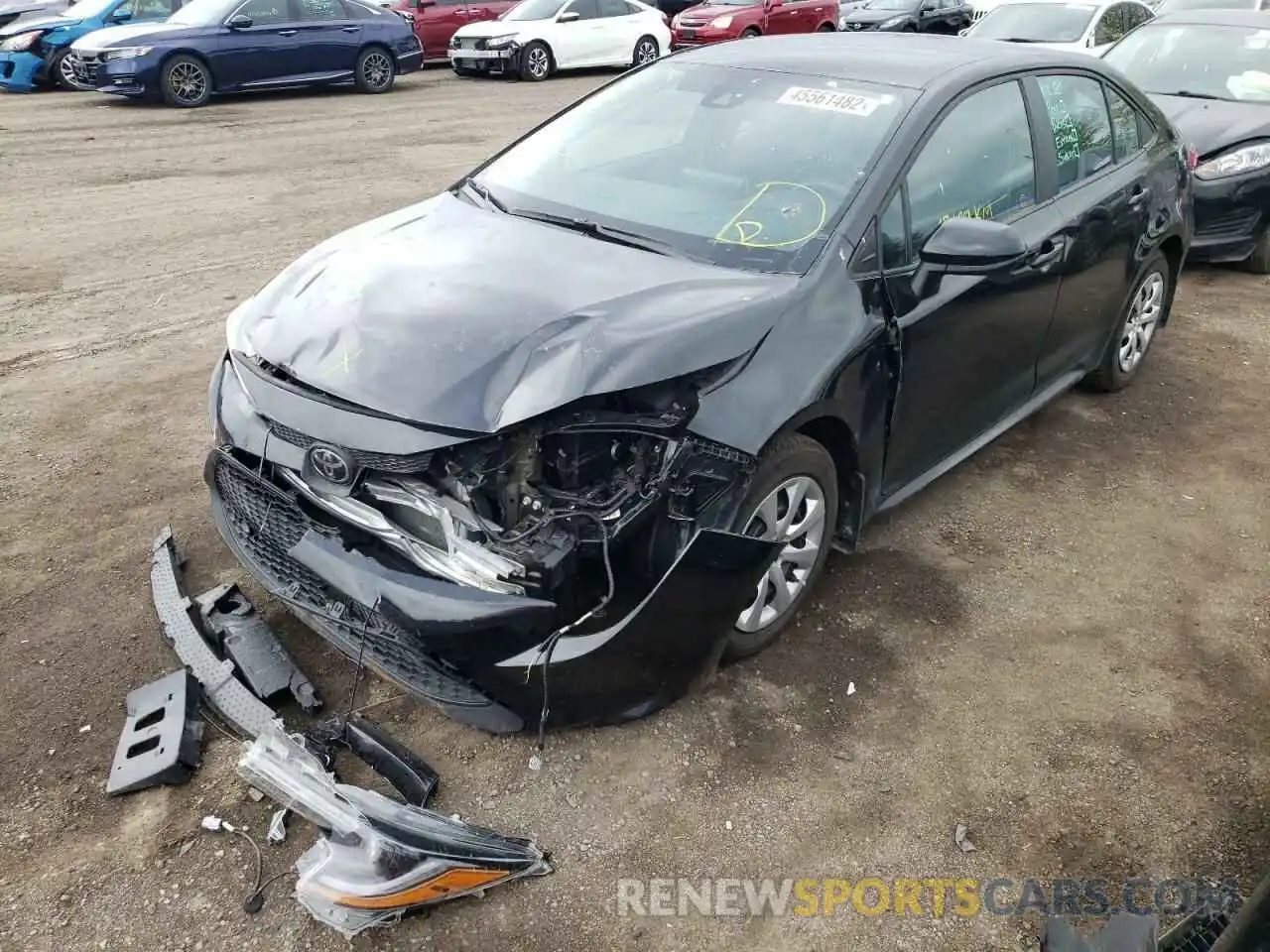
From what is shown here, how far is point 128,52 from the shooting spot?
38.9 feet

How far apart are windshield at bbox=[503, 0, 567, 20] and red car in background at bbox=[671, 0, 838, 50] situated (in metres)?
2.46

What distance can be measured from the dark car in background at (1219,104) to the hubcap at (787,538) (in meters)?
5.29

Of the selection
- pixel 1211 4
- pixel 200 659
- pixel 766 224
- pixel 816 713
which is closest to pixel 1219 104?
pixel 1211 4

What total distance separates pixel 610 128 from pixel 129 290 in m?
3.90

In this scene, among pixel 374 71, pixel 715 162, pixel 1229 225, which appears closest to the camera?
pixel 715 162

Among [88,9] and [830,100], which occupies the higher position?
[830,100]

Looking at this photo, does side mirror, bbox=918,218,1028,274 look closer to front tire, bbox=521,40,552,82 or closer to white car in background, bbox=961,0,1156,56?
white car in background, bbox=961,0,1156,56

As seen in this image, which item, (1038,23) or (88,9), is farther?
(88,9)

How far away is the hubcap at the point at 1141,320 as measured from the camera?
495cm

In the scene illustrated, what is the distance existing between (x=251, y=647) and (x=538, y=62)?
47.3ft

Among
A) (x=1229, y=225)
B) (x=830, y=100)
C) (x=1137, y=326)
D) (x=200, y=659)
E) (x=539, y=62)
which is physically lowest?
(x=1229, y=225)

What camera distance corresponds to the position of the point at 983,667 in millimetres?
3207

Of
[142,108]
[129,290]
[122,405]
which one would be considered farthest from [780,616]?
[142,108]

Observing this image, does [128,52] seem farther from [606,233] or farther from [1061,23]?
[606,233]
